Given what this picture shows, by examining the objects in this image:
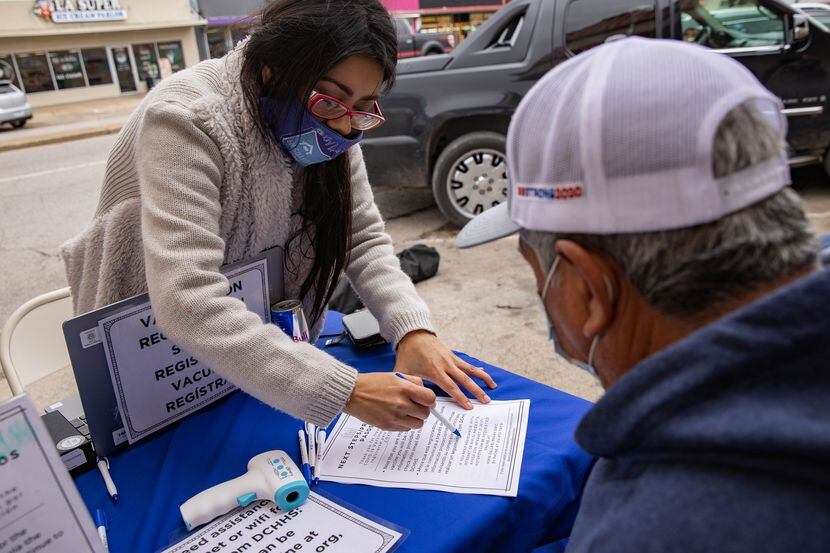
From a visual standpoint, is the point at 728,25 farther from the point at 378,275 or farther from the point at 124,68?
the point at 124,68

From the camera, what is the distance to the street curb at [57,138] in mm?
10562

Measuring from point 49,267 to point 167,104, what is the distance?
4.17 m

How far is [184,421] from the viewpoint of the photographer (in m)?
1.33

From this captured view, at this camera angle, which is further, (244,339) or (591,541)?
(244,339)

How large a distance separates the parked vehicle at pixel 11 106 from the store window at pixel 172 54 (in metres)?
7.38

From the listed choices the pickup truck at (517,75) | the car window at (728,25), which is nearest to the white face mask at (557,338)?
the pickup truck at (517,75)

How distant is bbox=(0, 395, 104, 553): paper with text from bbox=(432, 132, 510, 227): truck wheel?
391 cm

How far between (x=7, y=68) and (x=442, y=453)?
67.8 feet

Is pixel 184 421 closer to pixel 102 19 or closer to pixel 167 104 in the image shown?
pixel 167 104

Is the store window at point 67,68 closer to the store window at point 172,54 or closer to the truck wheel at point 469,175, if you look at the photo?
the store window at point 172,54

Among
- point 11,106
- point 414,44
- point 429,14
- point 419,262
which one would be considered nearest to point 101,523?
point 419,262

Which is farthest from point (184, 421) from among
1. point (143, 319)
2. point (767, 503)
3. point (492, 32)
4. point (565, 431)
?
point (492, 32)

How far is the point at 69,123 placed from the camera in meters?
13.4

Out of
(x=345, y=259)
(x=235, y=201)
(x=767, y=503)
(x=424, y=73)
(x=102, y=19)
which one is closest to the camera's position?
(x=767, y=503)
